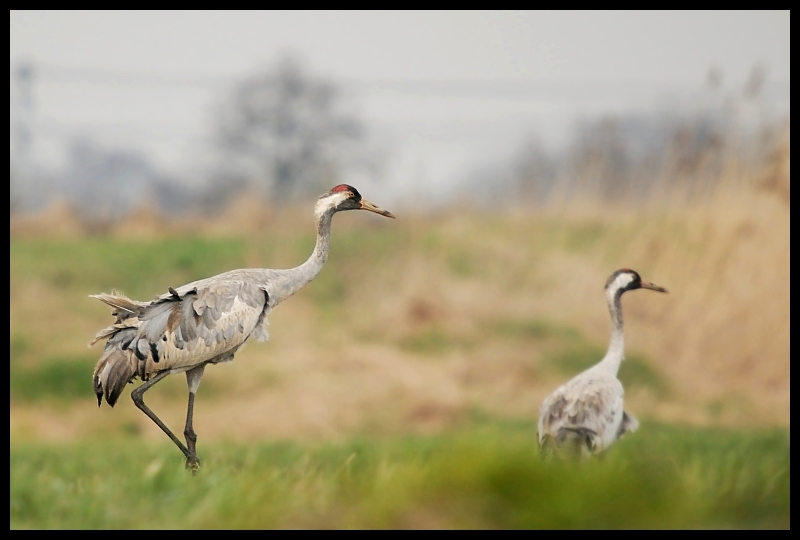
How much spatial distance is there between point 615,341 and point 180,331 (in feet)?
10.6

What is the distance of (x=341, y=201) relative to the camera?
8.23m

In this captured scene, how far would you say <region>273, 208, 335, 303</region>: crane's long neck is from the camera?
8133 millimetres

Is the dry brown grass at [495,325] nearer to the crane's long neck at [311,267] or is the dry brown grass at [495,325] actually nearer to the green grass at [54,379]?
the green grass at [54,379]

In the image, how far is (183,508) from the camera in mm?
6312

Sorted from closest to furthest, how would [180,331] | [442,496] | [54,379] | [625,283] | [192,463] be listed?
[442,496]
[192,463]
[180,331]
[625,283]
[54,379]

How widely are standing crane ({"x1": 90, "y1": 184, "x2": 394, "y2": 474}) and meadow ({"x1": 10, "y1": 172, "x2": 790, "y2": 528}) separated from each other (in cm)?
136

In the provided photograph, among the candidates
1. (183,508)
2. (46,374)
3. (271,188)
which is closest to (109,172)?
(271,188)

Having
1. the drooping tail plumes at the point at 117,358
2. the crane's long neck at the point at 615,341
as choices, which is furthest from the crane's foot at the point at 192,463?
the crane's long neck at the point at 615,341

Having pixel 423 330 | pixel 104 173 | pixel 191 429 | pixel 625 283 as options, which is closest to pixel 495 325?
pixel 423 330

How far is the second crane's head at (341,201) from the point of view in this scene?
8.22 meters

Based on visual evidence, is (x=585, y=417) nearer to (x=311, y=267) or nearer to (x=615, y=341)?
(x=615, y=341)

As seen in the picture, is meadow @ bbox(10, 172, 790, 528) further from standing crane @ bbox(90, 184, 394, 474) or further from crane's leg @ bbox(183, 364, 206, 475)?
standing crane @ bbox(90, 184, 394, 474)

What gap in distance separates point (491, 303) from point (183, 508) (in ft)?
44.8

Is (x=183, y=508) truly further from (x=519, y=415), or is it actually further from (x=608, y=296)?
(x=519, y=415)
